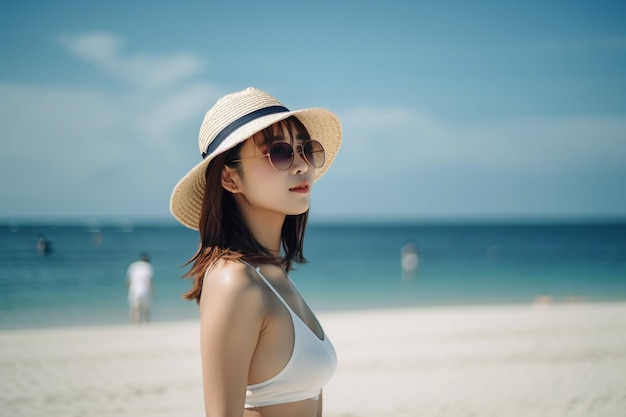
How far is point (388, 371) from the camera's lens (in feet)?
33.0

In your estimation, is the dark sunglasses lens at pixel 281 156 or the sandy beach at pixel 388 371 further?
the sandy beach at pixel 388 371

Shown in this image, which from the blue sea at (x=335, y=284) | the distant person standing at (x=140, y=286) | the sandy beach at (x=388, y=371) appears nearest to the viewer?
the sandy beach at (x=388, y=371)

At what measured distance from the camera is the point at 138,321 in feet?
53.6

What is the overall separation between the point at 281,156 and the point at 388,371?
8.73m

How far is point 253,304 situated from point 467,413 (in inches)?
272

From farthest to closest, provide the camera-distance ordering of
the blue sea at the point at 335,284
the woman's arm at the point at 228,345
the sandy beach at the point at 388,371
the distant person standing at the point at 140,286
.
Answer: the blue sea at the point at 335,284 → the distant person standing at the point at 140,286 → the sandy beach at the point at 388,371 → the woman's arm at the point at 228,345

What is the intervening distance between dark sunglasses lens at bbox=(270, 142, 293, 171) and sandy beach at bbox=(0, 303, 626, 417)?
6.50 meters

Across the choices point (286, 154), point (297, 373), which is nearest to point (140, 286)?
point (286, 154)

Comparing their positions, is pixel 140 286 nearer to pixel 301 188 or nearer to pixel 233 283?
pixel 301 188

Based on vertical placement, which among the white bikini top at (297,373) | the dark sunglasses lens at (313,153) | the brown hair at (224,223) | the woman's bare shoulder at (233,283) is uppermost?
the dark sunglasses lens at (313,153)

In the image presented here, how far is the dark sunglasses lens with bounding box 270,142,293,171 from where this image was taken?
1.93m

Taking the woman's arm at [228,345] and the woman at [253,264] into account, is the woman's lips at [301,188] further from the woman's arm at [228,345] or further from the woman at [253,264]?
the woman's arm at [228,345]

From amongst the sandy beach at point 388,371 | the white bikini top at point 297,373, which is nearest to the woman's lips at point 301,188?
the white bikini top at point 297,373

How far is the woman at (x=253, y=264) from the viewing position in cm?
160
